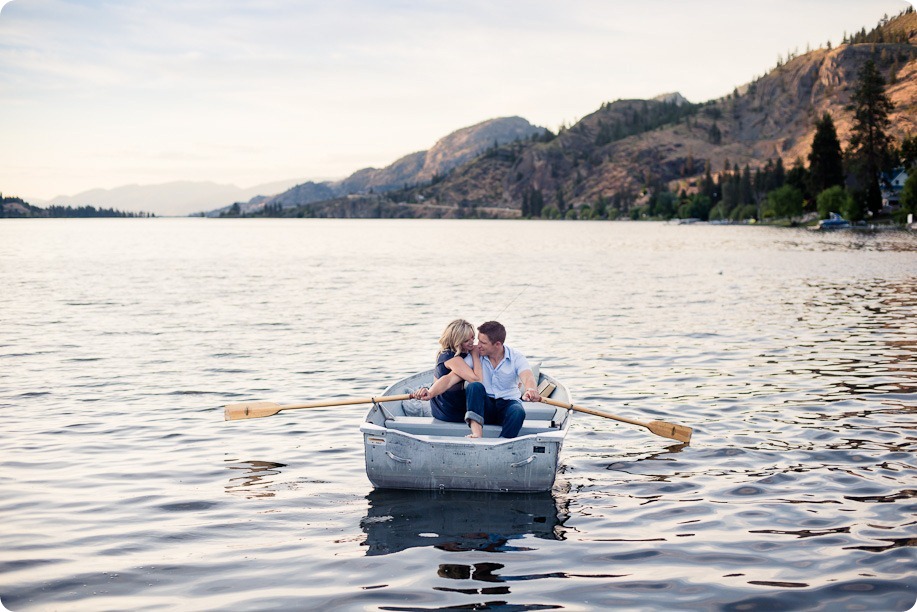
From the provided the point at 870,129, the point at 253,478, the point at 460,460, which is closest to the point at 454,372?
the point at 460,460

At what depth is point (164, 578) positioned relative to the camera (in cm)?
964

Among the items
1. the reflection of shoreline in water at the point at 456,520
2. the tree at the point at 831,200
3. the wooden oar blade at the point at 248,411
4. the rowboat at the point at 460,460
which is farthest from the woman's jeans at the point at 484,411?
the tree at the point at 831,200

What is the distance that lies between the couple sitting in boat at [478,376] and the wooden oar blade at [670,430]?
2.39 meters

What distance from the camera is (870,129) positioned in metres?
167

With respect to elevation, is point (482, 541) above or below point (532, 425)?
below

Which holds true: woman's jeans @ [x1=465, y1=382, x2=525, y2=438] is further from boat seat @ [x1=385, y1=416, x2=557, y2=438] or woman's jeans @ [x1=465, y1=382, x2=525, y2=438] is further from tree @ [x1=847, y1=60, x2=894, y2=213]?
tree @ [x1=847, y1=60, x2=894, y2=213]

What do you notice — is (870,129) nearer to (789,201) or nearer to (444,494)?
(789,201)

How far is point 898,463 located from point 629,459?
4.35 meters

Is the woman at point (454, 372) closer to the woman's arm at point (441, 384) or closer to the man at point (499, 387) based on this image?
the woman's arm at point (441, 384)

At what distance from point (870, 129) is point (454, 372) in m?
178

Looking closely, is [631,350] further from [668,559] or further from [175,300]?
[175,300]

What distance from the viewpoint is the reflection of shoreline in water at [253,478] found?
1291cm

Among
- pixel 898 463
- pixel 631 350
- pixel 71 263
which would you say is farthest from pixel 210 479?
pixel 71 263

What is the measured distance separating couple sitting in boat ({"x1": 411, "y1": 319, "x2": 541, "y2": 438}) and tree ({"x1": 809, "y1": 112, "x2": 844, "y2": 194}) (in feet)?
578
